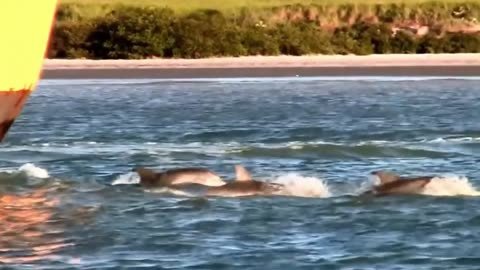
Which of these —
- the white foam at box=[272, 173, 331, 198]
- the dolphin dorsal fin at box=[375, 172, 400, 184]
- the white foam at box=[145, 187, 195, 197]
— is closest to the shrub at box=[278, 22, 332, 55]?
the white foam at box=[272, 173, 331, 198]

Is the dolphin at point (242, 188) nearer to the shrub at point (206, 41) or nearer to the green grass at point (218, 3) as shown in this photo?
the shrub at point (206, 41)

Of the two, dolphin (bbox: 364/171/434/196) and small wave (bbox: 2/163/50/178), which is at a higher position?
dolphin (bbox: 364/171/434/196)

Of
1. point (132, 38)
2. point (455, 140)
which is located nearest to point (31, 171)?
point (455, 140)

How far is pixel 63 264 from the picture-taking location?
503 inches

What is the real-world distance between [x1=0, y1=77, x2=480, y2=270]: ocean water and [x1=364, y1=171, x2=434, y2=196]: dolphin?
→ 0.41 ft

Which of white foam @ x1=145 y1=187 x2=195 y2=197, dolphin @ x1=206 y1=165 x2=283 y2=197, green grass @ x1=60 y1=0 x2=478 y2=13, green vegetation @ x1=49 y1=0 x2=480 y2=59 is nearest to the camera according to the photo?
dolphin @ x1=206 y1=165 x2=283 y2=197

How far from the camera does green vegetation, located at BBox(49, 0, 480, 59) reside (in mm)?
42406

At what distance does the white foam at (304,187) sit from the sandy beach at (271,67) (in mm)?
20532

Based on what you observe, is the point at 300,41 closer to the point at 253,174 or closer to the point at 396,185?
the point at 253,174

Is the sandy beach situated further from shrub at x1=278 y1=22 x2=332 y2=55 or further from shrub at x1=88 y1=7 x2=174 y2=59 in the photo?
shrub at x1=278 y1=22 x2=332 y2=55

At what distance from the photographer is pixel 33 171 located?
1841cm

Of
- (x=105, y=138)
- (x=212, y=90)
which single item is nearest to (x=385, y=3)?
(x=212, y=90)

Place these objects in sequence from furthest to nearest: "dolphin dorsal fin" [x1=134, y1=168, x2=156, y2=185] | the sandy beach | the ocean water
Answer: the sandy beach → "dolphin dorsal fin" [x1=134, y1=168, x2=156, y2=185] → the ocean water

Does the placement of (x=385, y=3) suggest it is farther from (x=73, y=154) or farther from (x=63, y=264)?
(x=63, y=264)
